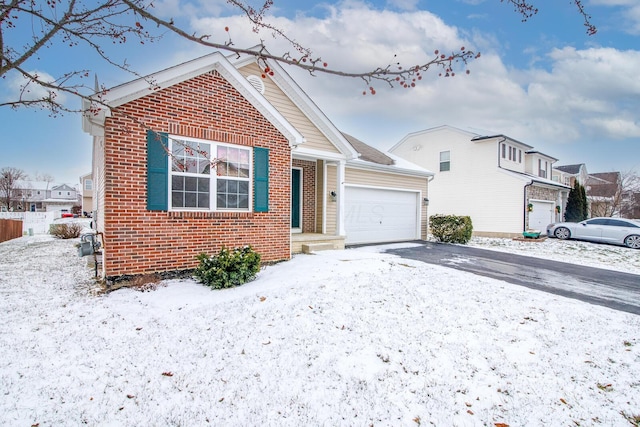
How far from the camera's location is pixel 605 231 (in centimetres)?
1570

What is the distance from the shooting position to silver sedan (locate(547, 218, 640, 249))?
14914mm

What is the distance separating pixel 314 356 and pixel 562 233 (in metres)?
18.6

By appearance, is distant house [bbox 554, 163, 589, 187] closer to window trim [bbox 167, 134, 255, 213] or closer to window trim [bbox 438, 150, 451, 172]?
window trim [bbox 438, 150, 451, 172]

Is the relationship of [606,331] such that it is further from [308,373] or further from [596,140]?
[596,140]

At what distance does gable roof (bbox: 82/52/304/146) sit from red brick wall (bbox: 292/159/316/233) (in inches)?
113

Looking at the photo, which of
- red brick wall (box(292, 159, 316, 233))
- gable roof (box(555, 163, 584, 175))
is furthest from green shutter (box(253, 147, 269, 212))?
gable roof (box(555, 163, 584, 175))

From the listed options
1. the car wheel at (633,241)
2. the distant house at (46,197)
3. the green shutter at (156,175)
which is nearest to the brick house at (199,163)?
the green shutter at (156,175)

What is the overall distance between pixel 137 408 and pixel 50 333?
7.58 feet

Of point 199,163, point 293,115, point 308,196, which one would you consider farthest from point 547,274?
point 199,163

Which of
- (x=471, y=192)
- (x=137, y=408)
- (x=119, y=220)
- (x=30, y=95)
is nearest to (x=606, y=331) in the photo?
(x=137, y=408)

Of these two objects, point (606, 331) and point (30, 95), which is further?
point (606, 331)

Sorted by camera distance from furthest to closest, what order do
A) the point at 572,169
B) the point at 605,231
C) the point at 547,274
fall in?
the point at 572,169
the point at 605,231
the point at 547,274

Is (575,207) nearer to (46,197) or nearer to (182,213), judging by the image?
(182,213)

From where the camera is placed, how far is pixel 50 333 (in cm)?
425
